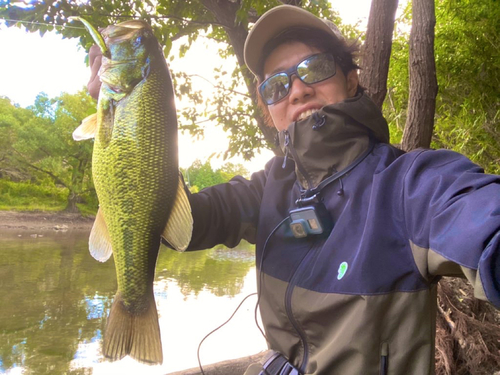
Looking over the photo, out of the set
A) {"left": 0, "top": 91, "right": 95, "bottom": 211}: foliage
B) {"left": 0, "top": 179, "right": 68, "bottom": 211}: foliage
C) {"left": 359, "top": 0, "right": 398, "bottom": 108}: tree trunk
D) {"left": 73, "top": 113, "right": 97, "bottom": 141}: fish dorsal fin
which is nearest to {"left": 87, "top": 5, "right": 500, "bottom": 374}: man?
{"left": 73, "top": 113, "right": 97, "bottom": 141}: fish dorsal fin

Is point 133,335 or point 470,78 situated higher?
point 470,78

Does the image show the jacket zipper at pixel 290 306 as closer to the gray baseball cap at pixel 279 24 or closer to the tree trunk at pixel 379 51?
the gray baseball cap at pixel 279 24

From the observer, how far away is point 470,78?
507 centimetres

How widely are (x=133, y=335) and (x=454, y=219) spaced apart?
1.09 metres

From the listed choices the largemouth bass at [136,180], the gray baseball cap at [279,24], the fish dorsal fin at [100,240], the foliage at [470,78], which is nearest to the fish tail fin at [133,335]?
the largemouth bass at [136,180]

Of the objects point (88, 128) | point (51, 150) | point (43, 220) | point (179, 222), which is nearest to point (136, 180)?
point (179, 222)

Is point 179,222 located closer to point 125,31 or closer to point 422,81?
point 125,31

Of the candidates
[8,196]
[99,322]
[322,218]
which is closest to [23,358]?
[99,322]

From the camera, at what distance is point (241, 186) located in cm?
181

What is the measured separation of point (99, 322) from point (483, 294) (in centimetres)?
884

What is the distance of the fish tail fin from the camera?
125cm

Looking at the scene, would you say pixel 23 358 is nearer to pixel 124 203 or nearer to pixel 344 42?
pixel 124 203

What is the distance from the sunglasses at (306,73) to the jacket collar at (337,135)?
0.25 m

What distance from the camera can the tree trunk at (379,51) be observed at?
298cm
